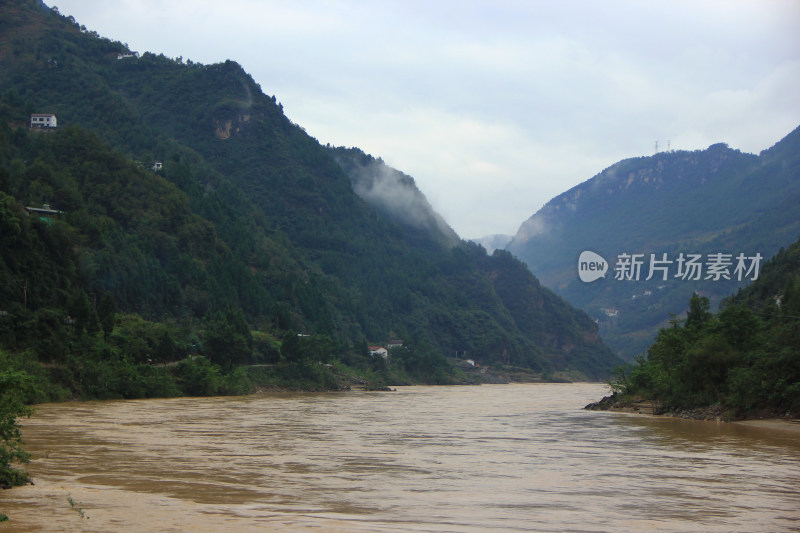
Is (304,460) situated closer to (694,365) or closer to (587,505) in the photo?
(587,505)

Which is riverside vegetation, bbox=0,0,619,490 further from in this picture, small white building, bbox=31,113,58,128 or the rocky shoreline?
the rocky shoreline

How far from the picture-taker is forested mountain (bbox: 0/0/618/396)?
55.0m

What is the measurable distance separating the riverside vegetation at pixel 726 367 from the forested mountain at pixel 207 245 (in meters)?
29.7

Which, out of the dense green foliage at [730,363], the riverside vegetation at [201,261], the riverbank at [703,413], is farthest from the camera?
the riverside vegetation at [201,261]

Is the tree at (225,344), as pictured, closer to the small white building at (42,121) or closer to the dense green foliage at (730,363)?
the dense green foliage at (730,363)

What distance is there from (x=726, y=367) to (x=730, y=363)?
314mm

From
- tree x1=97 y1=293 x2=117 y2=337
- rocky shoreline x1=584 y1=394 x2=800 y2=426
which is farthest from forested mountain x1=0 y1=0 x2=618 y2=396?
rocky shoreline x1=584 y1=394 x2=800 y2=426

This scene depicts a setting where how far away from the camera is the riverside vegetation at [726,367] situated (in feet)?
107

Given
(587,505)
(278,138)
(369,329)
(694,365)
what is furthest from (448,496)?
(278,138)

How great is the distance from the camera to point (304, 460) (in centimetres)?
2147

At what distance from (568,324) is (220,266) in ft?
320

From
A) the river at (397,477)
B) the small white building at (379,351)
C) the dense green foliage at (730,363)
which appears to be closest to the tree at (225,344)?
the river at (397,477)

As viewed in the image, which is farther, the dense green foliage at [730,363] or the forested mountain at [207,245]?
the forested mountain at [207,245]

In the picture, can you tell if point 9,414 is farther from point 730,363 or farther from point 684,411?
point 684,411
